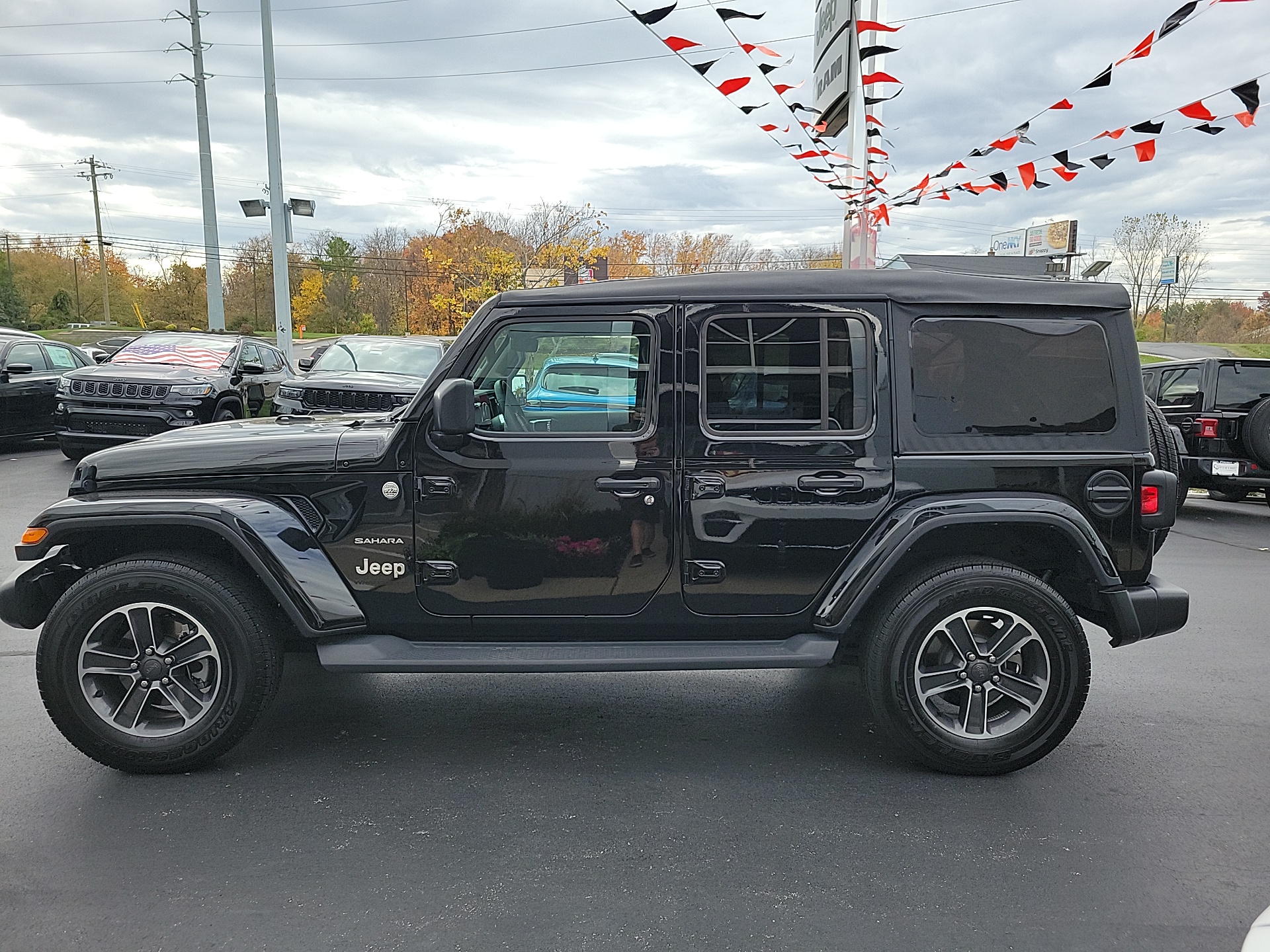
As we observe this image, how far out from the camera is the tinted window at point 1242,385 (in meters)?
10.5

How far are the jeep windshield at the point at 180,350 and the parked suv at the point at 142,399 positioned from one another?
2 cm

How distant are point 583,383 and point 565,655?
1.11 m

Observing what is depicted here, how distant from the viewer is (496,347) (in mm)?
3770

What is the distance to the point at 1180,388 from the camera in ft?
36.4

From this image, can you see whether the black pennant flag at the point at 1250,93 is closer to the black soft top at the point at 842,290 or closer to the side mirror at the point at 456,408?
the black soft top at the point at 842,290

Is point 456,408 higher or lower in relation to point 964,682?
higher

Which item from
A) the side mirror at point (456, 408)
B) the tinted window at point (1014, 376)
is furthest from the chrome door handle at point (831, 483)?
the side mirror at point (456, 408)

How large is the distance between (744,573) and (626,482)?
1.98 feet

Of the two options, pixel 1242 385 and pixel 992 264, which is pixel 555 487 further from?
pixel 992 264

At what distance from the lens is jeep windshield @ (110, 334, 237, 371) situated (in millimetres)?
11773

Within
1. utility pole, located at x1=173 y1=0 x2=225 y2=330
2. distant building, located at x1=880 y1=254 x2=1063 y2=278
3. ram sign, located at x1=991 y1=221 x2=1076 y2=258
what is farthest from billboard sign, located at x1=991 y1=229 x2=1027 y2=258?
utility pole, located at x1=173 y1=0 x2=225 y2=330

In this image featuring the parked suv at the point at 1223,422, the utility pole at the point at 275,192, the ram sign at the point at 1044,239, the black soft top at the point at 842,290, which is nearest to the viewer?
the black soft top at the point at 842,290

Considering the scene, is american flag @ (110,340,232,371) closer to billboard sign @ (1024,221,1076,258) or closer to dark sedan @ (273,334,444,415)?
dark sedan @ (273,334,444,415)

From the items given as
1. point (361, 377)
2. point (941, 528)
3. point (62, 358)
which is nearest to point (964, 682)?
point (941, 528)
